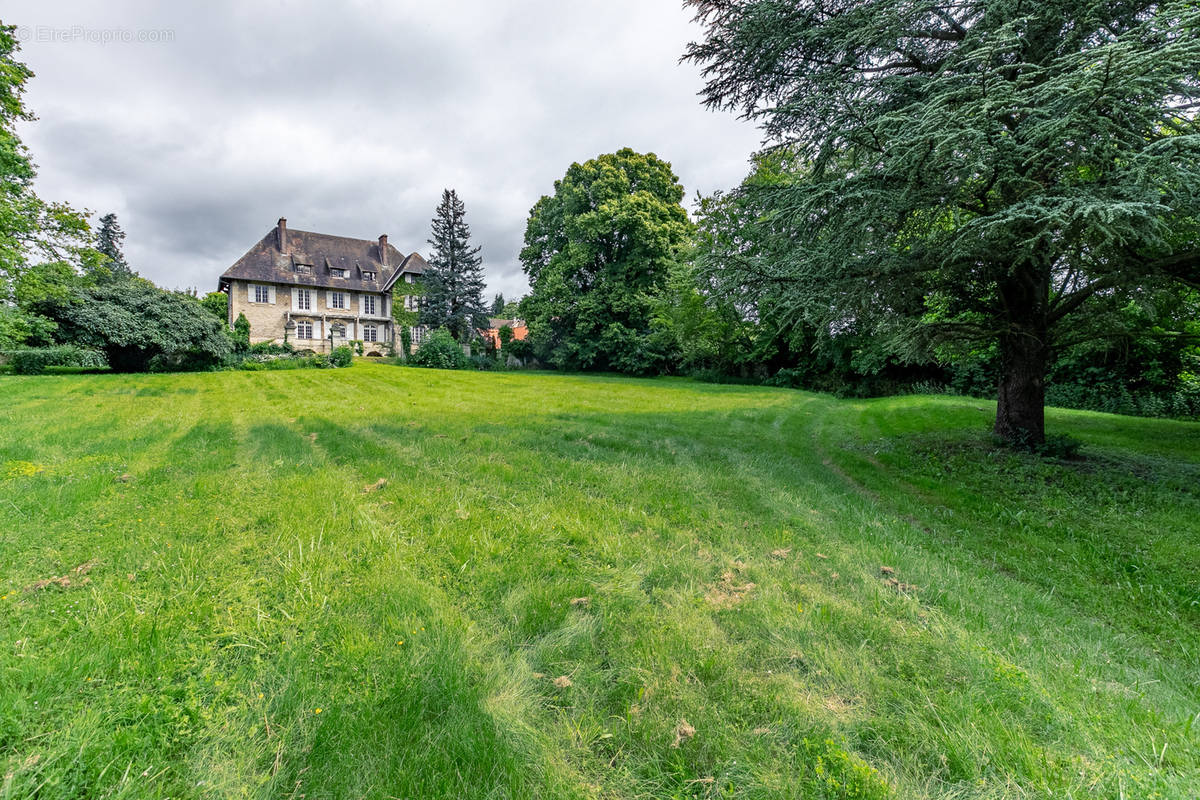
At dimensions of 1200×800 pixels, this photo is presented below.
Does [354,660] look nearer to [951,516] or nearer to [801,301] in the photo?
[951,516]

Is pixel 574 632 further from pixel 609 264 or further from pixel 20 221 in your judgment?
pixel 609 264

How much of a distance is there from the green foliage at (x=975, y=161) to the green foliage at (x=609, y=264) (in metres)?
18.5

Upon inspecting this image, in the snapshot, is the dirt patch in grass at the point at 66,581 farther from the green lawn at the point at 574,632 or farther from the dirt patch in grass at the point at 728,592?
the dirt patch in grass at the point at 728,592

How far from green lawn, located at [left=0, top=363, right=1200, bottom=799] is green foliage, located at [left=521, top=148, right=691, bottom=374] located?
22.5 meters

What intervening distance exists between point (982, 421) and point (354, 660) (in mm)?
13747

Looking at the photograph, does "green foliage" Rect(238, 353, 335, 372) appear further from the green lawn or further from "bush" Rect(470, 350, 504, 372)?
the green lawn

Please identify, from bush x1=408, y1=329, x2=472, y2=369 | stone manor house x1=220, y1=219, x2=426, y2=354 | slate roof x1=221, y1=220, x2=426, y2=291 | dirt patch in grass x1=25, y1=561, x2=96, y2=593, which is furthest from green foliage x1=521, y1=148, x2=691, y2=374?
dirt patch in grass x1=25, y1=561, x2=96, y2=593

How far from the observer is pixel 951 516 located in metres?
4.98

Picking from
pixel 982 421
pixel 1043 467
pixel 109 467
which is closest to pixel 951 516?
pixel 1043 467

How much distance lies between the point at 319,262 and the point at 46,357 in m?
20.9

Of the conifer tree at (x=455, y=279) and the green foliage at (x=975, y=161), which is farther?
the conifer tree at (x=455, y=279)

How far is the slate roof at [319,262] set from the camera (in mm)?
34031

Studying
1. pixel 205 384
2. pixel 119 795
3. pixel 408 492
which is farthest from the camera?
pixel 205 384

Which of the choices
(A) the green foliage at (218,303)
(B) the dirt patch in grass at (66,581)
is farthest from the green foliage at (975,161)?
(A) the green foliage at (218,303)
